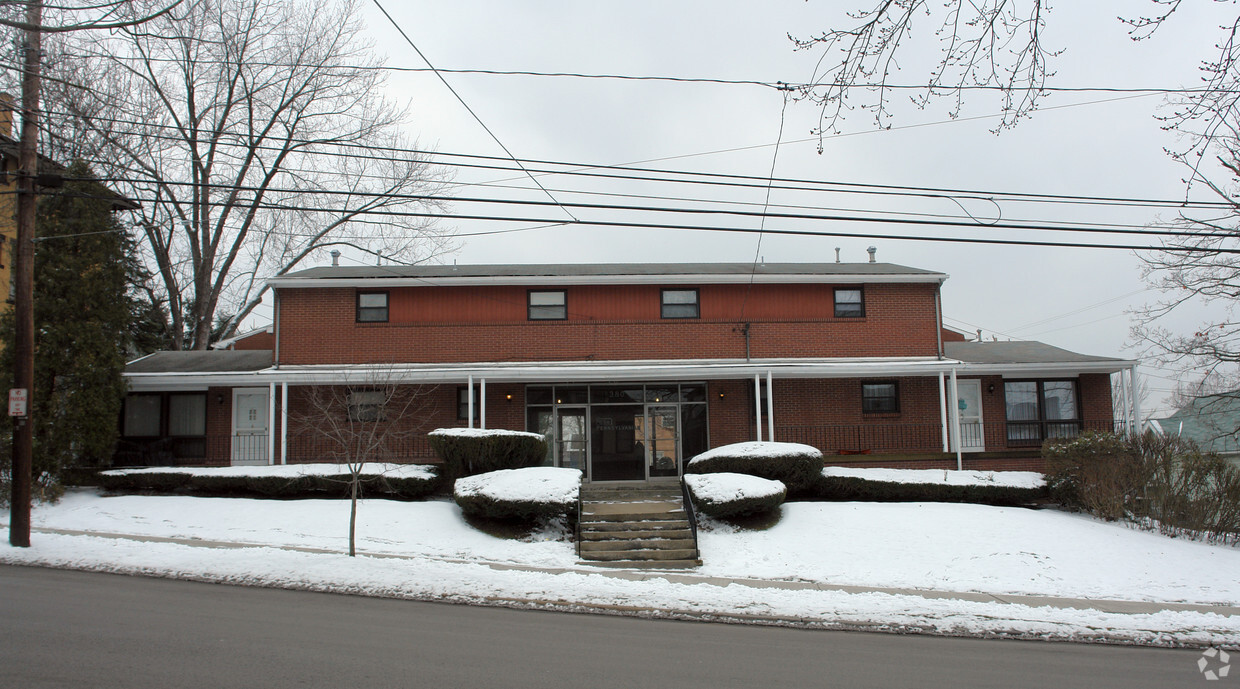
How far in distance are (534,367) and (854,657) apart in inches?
517

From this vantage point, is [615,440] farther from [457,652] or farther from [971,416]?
[457,652]

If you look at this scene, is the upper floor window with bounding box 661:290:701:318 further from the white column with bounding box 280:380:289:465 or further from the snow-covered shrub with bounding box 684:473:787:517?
the white column with bounding box 280:380:289:465

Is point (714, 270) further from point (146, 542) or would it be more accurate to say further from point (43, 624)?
point (43, 624)

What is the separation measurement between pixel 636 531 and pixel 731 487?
2.12m

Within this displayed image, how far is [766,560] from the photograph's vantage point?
13.8 meters

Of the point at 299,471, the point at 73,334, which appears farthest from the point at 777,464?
the point at 73,334

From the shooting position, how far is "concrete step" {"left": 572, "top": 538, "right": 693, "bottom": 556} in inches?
563

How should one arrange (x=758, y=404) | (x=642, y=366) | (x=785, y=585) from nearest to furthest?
(x=785, y=585) → (x=758, y=404) → (x=642, y=366)

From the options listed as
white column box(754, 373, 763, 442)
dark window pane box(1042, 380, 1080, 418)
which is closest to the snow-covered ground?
white column box(754, 373, 763, 442)

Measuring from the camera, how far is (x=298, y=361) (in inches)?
807

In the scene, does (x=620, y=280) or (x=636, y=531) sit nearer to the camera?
(x=636, y=531)

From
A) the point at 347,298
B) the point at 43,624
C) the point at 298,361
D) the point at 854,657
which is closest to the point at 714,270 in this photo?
the point at 347,298

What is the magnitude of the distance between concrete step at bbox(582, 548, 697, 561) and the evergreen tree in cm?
1171

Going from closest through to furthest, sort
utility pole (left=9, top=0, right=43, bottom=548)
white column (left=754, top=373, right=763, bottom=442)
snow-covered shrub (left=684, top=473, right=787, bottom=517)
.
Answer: utility pole (left=9, top=0, right=43, bottom=548), snow-covered shrub (left=684, top=473, right=787, bottom=517), white column (left=754, top=373, right=763, bottom=442)
